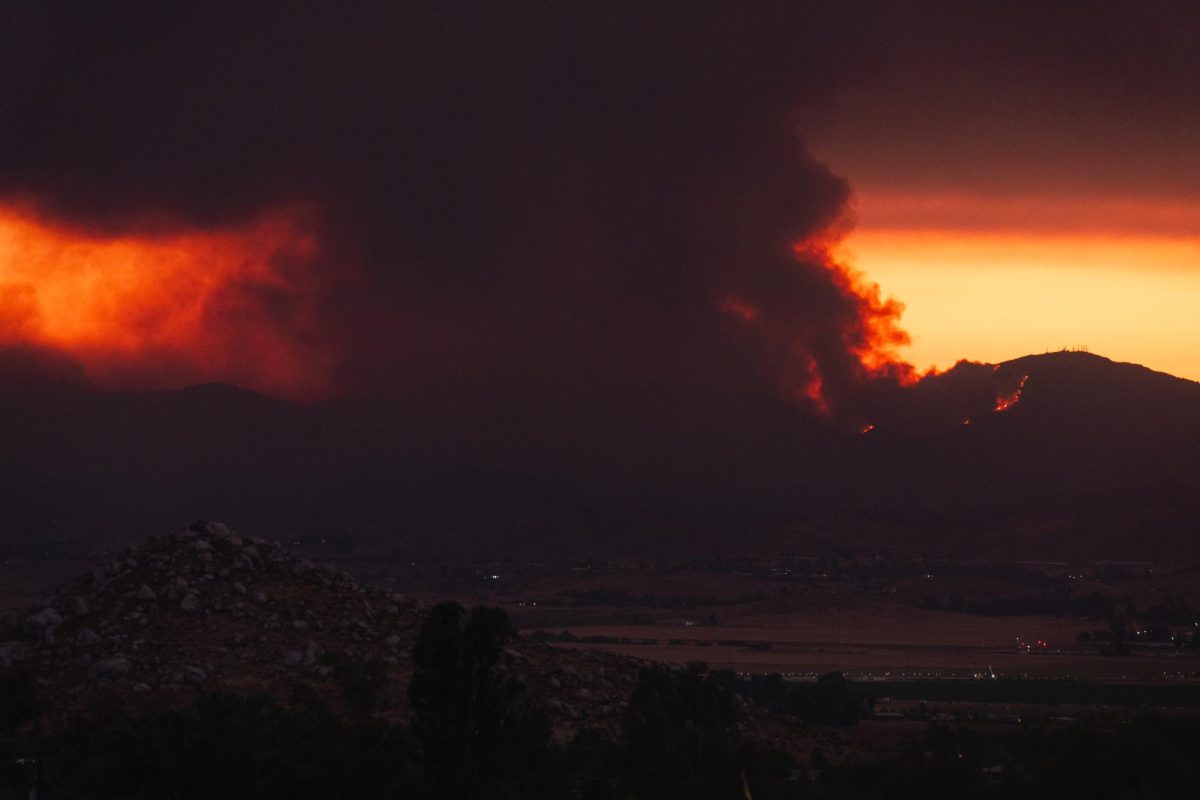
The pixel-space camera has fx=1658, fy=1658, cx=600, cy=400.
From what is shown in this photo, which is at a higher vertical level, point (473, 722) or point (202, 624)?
point (202, 624)

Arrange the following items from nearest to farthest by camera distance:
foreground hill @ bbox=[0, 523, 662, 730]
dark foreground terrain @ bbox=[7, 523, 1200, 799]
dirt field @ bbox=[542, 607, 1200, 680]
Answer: dark foreground terrain @ bbox=[7, 523, 1200, 799], foreground hill @ bbox=[0, 523, 662, 730], dirt field @ bbox=[542, 607, 1200, 680]

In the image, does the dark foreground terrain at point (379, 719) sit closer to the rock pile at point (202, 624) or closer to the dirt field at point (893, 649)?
the rock pile at point (202, 624)

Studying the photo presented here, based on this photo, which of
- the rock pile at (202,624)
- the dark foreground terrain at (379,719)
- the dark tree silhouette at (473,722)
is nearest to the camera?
the dark foreground terrain at (379,719)

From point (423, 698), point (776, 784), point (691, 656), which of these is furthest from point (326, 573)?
point (691, 656)

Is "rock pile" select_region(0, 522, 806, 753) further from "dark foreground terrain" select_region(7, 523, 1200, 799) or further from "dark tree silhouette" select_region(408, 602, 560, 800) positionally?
"dark tree silhouette" select_region(408, 602, 560, 800)

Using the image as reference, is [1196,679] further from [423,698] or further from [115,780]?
[115,780]

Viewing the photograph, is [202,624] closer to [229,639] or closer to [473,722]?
[229,639]

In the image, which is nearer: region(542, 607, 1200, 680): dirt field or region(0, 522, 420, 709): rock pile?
region(0, 522, 420, 709): rock pile

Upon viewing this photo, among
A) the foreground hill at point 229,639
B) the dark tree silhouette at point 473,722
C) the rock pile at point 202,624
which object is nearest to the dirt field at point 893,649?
the foreground hill at point 229,639

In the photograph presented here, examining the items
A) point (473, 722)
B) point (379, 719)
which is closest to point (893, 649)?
point (379, 719)

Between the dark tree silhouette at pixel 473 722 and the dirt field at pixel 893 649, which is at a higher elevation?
the dirt field at pixel 893 649

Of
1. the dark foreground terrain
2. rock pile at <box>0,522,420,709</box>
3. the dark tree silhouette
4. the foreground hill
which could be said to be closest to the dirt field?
the dark foreground terrain

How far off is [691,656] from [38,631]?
81.8 metres

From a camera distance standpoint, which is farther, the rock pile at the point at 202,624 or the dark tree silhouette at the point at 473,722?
the rock pile at the point at 202,624
